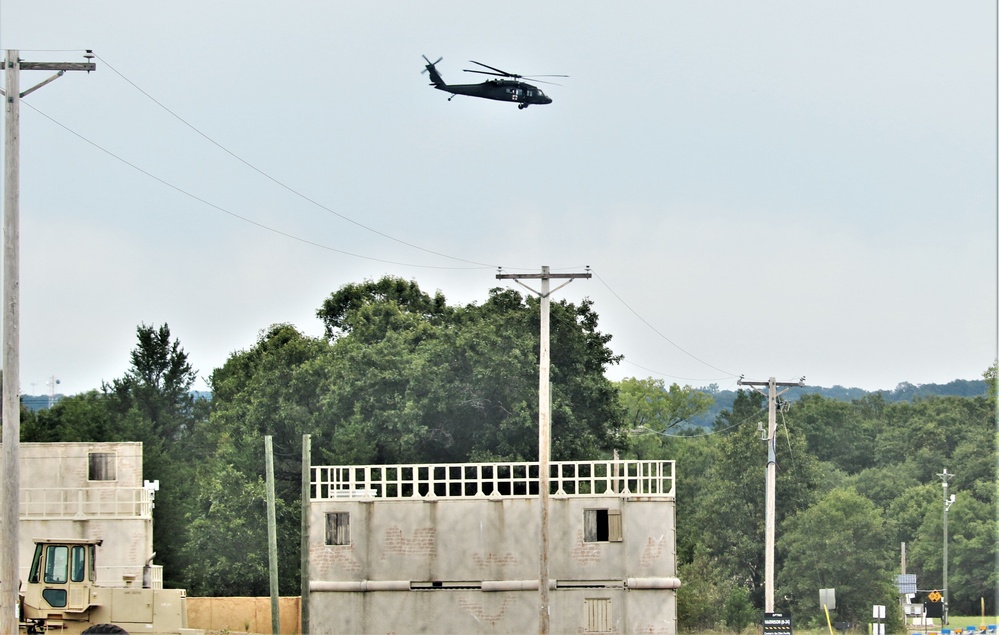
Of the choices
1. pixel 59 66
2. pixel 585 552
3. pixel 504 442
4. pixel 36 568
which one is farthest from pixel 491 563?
pixel 59 66

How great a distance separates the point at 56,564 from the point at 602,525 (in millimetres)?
16653

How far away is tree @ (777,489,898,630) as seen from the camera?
9562 cm

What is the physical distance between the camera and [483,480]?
149 ft

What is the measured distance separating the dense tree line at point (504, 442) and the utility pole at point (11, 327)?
38985 mm

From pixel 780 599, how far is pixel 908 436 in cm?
3532

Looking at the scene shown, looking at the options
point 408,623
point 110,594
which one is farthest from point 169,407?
point 110,594

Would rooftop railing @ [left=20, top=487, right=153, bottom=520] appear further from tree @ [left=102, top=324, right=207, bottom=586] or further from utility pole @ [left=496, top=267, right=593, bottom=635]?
tree @ [left=102, top=324, right=207, bottom=586]

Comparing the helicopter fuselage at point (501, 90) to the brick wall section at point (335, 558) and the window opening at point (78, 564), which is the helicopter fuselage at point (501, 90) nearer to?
the brick wall section at point (335, 558)

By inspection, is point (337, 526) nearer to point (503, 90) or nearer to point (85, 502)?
point (85, 502)

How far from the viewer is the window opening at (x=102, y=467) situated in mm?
47438

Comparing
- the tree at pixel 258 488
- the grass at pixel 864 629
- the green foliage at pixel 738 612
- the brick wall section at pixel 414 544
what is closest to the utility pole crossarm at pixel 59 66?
the brick wall section at pixel 414 544

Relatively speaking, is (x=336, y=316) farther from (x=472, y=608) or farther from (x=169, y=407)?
(x=472, y=608)

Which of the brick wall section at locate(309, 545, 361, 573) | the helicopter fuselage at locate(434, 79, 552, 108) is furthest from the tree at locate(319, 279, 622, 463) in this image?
the brick wall section at locate(309, 545, 361, 573)

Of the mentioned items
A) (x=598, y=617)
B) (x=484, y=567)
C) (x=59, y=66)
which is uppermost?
(x=59, y=66)
